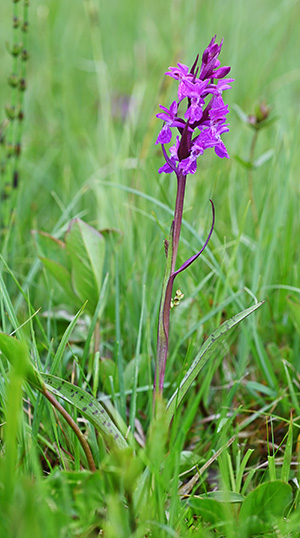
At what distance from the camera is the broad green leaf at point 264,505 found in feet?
2.97

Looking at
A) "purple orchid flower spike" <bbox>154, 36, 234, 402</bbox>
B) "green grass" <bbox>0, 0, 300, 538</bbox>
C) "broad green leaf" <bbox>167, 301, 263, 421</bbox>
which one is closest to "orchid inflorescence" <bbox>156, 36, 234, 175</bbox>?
"purple orchid flower spike" <bbox>154, 36, 234, 402</bbox>

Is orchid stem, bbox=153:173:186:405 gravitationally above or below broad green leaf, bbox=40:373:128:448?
above

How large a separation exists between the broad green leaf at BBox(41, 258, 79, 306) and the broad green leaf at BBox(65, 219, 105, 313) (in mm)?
52

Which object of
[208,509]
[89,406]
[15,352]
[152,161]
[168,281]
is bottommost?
[208,509]

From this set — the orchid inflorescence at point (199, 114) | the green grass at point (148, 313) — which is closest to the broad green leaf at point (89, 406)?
the green grass at point (148, 313)

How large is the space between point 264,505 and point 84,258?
2.64 feet

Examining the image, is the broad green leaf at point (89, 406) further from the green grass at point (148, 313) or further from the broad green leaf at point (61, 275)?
the broad green leaf at point (61, 275)

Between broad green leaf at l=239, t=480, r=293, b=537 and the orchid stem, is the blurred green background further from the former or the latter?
broad green leaf at l=239, t=480, r=293, b=537

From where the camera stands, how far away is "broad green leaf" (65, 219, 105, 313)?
4.80 feet

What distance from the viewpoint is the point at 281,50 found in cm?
355

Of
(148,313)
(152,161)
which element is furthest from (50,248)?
(152,161)

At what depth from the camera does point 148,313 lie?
4.70 feet

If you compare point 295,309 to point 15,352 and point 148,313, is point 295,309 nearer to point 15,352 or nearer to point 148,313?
point 148,313

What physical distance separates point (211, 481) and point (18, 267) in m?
1.04
